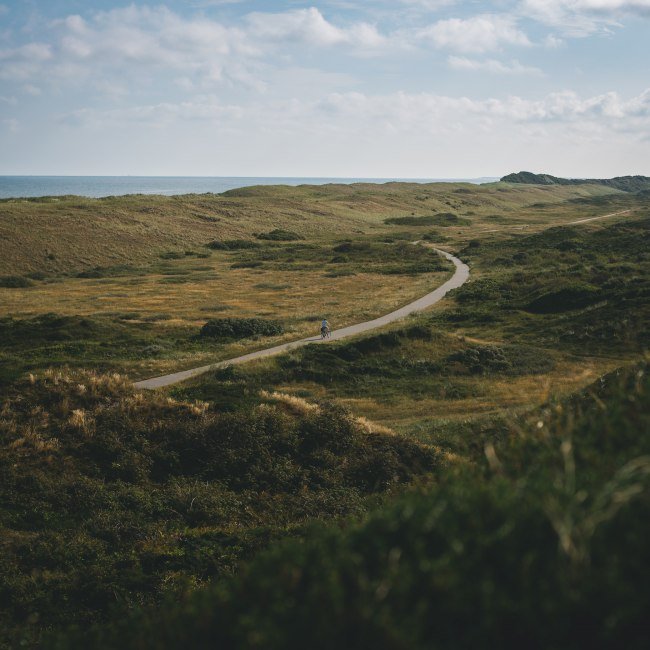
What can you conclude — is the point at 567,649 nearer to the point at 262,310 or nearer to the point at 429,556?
the point at 429,556

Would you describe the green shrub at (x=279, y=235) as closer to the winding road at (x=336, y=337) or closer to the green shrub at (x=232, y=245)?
the green shrub at (x=232, y=245)

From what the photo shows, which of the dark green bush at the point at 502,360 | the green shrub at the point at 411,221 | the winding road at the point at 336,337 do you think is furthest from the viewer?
the green shrub at the point at 411,221

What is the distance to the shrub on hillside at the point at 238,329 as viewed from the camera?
4597 centimetres

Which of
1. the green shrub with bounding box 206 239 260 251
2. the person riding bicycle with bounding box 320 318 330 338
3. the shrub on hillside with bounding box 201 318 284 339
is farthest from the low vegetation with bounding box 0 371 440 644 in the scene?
the green shrub with bounding box 206 239 260 251

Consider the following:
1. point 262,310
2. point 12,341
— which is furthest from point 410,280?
point 12,341

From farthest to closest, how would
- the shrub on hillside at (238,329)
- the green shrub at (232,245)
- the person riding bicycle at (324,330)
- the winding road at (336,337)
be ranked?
the green shrub at (232,245) < the shrub on hillside at (238,329) < the person riding bicycle at (324,330) < the winding road at (336,337)

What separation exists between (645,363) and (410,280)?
67571 mm

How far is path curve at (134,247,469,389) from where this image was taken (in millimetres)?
33375

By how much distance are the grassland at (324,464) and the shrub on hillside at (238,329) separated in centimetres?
157

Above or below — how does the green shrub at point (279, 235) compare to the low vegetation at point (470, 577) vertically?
above

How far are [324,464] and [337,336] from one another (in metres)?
26.1

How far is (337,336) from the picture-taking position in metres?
44.9

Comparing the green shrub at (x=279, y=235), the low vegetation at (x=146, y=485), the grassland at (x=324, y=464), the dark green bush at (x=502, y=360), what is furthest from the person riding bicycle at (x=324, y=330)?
the green shrub at (x=279, y=235)

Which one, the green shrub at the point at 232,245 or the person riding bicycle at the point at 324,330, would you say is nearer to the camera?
the person riding bicycle at the point at 324,330
